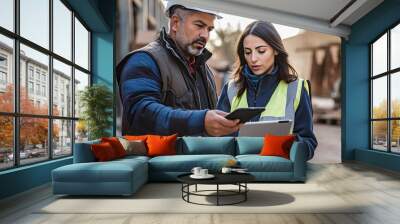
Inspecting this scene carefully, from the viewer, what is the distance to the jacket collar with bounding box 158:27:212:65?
7.98 meters

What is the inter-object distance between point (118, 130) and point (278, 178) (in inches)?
152

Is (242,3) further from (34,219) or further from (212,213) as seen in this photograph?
(34,219)

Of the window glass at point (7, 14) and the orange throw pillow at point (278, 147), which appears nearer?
the window glass at point (7, 14)

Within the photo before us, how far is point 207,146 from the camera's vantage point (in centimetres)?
688

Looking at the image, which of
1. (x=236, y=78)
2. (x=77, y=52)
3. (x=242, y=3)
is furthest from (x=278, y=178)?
(x=77, y=52)

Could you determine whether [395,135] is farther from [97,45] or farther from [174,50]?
[97,45]

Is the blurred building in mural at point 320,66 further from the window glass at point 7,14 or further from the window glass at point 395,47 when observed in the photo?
the window glass at point 7,14

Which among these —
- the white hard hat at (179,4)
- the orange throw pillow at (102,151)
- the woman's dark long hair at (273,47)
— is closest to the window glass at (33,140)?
the orange throw pillow at (102,151)

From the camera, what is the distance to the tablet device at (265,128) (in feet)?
25.4

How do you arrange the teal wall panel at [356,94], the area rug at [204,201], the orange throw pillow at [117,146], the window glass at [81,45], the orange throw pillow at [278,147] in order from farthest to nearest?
the teal wall panel at [356,94]
the window glass at [81,45]
the orange throw pillow at [278,147]
the orange throw pillow at [117,146]
the area rug at [204,201]

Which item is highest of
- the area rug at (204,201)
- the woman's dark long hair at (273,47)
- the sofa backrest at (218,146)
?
the woman's dark long hair at (273,47)

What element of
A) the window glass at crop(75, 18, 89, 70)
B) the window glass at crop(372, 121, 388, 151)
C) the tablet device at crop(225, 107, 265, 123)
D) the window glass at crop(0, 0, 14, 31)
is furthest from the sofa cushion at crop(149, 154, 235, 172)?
the window glass at crop(372, 121, 388, 151)

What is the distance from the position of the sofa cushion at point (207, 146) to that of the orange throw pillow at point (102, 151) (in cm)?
150

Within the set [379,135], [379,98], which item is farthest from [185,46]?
[379,135]
